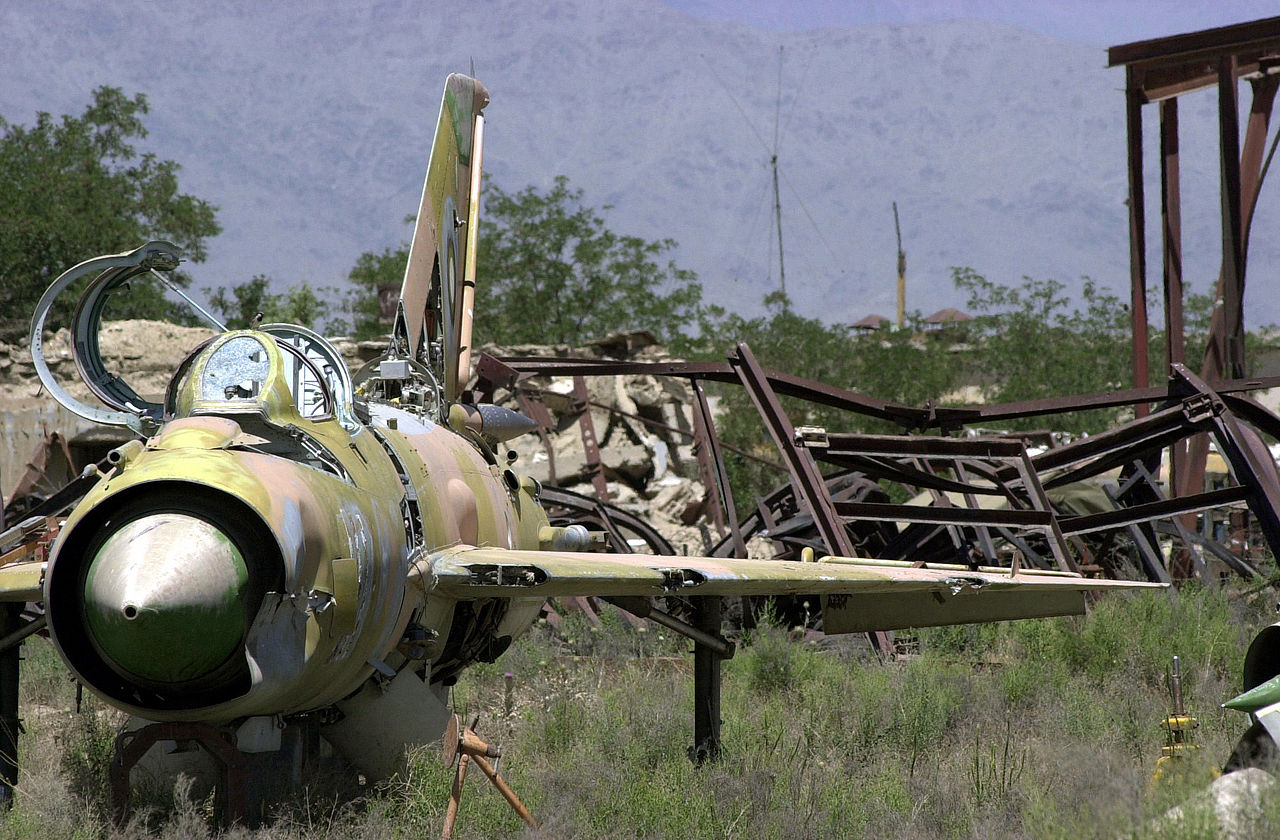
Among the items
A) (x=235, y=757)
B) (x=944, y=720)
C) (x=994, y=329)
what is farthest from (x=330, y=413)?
(x=994, y=329)

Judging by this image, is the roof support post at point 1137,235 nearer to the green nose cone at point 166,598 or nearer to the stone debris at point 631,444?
the stone debris at point 631,444

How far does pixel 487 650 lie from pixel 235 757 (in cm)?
251

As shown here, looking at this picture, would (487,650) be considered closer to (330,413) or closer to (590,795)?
(590,795)

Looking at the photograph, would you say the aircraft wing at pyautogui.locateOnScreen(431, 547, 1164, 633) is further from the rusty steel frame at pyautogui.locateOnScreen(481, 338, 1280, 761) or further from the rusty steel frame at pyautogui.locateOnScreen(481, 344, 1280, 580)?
the rusty steel frame at pyautogui.locateOnScreen(481, 344, 1280, 580)

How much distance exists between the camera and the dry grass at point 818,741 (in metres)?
5.95

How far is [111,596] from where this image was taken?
4465 millimetres

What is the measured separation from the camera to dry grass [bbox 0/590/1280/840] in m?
5.95

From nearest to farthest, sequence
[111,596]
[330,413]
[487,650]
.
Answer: [111,596], [330,413], [487,650]

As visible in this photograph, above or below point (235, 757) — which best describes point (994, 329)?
above

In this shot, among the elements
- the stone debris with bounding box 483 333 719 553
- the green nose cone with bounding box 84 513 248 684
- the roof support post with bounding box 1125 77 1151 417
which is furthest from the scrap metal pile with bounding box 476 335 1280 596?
the stone debris with bounding box 483 333 719 553

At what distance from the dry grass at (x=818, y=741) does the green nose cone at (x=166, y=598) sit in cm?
108

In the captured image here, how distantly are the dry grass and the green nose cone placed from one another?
1083 millimetres

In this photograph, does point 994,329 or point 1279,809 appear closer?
point 1279,809

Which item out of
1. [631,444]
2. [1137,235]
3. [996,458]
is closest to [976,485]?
[996,458]
